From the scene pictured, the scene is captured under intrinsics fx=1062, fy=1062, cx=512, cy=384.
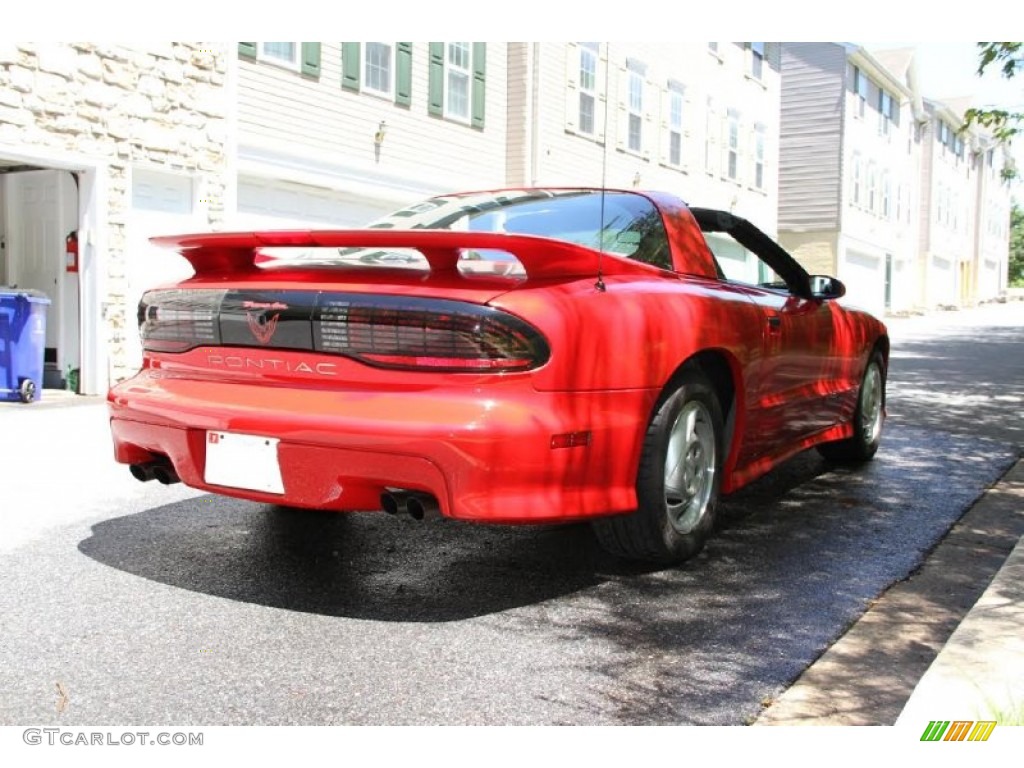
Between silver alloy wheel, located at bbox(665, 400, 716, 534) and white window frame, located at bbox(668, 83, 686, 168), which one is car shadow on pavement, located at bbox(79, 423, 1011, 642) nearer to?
silver alloy wheel, located at bbox(665, 400, 716, 534)

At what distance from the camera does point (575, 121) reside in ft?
59.1

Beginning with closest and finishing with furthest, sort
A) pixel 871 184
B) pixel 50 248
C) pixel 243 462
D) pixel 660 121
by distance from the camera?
pixel 243 462, pixel 50 248, pixel 660 121, pixel 871 184

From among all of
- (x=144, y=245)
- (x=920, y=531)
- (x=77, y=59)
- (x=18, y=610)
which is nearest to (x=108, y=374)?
(x=144, y=245)

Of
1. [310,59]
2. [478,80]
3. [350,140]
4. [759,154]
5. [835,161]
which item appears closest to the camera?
[310,59]

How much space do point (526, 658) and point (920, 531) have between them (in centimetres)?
233

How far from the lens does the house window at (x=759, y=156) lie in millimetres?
26453

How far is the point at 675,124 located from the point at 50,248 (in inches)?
566

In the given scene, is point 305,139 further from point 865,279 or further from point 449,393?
point 865,279

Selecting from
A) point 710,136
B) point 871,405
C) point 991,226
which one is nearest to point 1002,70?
point 871,405

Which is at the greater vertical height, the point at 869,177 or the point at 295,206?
the point at 869,177

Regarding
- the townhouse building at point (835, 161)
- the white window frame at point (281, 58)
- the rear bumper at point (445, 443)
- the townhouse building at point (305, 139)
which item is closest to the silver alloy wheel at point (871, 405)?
the townhouse building at point (305, 139)

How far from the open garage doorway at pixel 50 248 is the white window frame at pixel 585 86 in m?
9.68

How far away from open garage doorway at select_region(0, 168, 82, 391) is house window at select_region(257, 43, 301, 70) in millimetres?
2936

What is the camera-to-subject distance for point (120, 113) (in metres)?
10.5
